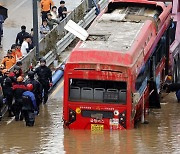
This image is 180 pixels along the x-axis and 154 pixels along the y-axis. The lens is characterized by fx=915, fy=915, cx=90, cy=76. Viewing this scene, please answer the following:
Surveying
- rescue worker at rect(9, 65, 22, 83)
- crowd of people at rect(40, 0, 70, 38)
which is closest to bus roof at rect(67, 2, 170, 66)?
rescue worker at rect(9, 65, 22, 83)

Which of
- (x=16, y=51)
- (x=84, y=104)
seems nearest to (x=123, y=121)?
(x=84, y=104)

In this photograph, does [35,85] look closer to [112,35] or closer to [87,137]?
[112,35]

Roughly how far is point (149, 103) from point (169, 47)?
13.4 ft

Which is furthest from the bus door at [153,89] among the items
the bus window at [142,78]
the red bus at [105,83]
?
the red bus at [105,83]

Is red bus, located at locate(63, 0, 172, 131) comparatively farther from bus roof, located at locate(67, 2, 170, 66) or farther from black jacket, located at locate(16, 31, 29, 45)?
black jacket, located at locate(16, 31, 29, 45)

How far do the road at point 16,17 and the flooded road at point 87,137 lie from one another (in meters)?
8.83

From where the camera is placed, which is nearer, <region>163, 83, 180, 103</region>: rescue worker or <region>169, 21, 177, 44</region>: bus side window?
<region>163, 83, 180, 103</region>: rescue worker

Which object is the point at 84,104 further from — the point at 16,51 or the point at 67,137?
the point at 16,51

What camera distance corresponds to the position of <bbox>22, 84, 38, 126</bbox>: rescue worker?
2564cm

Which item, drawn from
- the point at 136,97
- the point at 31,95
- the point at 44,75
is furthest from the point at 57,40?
the point at 136,97

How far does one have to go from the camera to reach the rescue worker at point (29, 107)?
25.6 m

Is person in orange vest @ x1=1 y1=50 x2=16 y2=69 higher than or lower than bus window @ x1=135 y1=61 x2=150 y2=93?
higher

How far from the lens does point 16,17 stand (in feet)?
132

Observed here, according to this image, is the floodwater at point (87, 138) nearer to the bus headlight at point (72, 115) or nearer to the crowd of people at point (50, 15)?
the bus headlight at point (72, 115)
